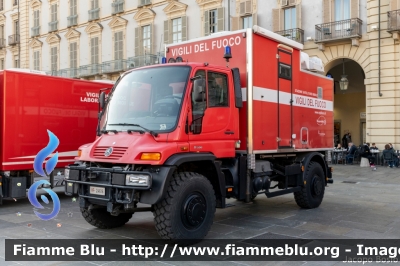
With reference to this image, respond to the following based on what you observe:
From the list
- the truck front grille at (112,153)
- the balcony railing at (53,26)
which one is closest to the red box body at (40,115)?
the truck front grille at (112,153)

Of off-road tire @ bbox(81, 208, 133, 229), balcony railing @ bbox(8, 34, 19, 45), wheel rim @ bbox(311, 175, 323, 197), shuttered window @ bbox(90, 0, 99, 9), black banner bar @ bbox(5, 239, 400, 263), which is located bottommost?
black banner bar @ bbox(5, 239, 400, 263)

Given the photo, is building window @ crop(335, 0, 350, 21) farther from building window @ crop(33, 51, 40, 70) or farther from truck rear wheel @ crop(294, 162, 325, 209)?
building window @ crop(33, 51, 40, 70)

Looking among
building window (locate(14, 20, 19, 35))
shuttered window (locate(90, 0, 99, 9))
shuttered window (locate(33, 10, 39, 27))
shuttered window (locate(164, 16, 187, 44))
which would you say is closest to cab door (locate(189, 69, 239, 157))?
shuttered window (locate(164, 16, 187, 44))

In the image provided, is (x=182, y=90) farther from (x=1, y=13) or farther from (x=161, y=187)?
(x=1, y=13)

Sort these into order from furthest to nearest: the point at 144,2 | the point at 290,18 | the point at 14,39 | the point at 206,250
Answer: the point at 14,39, the point at 144,2, the point at 290,18, the point at 206,250

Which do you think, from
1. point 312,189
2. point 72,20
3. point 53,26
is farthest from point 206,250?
point 53,26

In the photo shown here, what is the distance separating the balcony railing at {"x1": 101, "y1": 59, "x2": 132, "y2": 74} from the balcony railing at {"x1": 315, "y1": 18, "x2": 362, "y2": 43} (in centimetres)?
1379

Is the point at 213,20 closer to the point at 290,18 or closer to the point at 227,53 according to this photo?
the point at 290,18

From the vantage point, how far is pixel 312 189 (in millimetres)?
9188

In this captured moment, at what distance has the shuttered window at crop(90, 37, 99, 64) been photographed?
32.9 m

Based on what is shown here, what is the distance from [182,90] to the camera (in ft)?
20.3

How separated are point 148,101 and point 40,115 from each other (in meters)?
4.83

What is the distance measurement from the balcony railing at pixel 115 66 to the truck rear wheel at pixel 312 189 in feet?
74.2

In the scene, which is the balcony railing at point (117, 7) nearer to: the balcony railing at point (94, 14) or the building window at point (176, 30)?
the balcony railing at point (94, 14)
